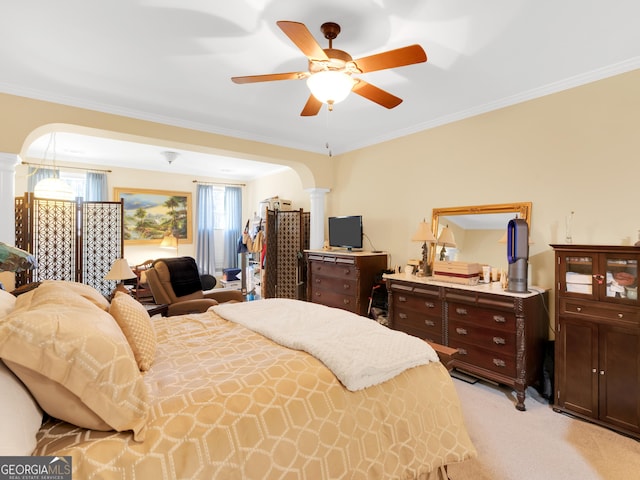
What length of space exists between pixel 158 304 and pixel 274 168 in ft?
12.0

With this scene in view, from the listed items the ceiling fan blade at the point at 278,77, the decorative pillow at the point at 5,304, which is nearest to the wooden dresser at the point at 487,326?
the ceiling fan blade at the point at 278,77

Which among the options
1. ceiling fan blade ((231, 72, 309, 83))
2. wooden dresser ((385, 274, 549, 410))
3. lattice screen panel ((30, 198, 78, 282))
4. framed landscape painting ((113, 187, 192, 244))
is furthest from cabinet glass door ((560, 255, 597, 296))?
framed landscape painting ((113, 187, 192, 244))

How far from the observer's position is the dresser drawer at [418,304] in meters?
3.09

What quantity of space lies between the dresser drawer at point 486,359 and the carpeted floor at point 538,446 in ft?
0.81

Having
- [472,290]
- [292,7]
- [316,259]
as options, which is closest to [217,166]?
[316,259]

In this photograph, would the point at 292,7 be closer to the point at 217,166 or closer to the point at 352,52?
the point at 352,52

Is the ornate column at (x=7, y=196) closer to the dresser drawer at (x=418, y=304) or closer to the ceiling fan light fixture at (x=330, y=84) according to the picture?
the ceiling fan light fixture at (x=330, y=84)

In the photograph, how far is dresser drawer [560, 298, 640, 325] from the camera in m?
2.17

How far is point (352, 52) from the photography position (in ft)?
7.73

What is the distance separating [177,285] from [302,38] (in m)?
3.06

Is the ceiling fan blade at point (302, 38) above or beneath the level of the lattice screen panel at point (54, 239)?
above

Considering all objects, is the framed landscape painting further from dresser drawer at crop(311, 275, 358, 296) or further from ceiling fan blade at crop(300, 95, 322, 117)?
ceiling fan blade at crop(300, 95, 322, 117)

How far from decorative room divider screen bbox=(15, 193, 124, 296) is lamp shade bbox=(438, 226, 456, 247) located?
412 centimetres

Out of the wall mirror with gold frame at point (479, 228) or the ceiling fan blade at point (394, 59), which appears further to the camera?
the wall mirror with gold frame at point (479, 228)
